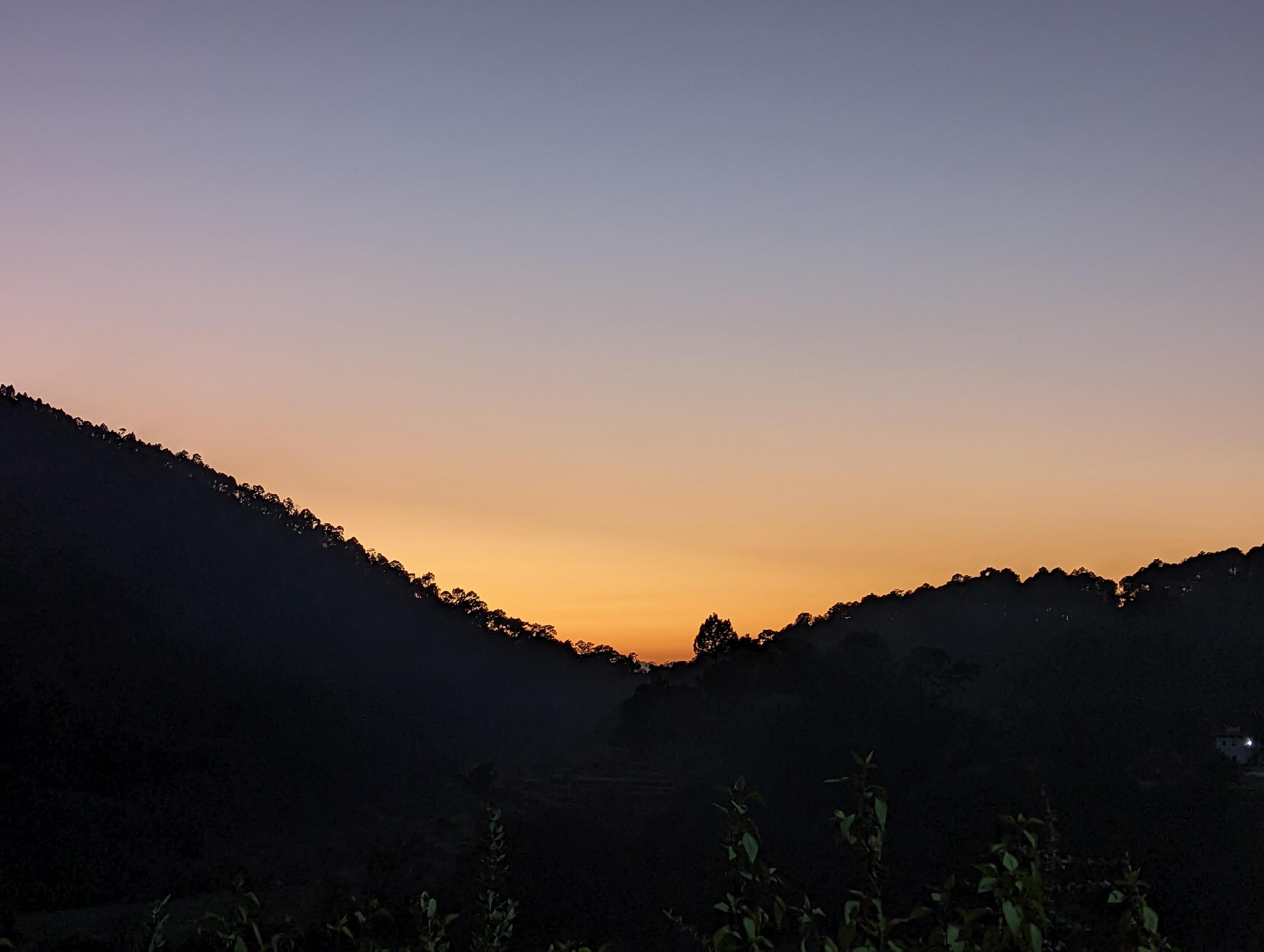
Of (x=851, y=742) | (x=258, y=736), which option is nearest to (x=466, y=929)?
(x=851, y=742)

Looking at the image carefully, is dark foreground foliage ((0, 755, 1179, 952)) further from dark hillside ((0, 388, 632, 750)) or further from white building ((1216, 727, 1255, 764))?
dark hillside ((0, 388, 632, 750))

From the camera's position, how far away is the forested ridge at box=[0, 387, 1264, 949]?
65562 mm

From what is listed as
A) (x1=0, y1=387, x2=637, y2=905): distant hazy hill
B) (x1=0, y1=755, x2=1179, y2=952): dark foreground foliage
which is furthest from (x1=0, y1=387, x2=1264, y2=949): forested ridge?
(x1=0, y1=755, x2=1179, y2=952): dark foreground foliage

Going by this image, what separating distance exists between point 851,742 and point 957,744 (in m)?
8.41

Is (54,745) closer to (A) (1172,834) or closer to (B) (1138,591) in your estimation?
(A) (1172,834)

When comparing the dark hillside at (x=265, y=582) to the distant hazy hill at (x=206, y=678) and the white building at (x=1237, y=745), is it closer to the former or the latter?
the distant hazy hill at (x=206, y=678)

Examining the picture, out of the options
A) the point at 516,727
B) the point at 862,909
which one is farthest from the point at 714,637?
the point at 862,909

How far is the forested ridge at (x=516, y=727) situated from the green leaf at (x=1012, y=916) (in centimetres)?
3793

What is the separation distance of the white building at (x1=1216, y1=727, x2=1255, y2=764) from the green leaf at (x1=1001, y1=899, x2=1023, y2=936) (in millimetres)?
89237

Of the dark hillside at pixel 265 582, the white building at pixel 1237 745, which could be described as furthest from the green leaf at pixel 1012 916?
the dark hillside at pixel 265 582

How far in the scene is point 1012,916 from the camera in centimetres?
679

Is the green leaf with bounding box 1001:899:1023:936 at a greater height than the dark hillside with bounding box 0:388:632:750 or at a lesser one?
lesser

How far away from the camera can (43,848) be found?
2857 inches

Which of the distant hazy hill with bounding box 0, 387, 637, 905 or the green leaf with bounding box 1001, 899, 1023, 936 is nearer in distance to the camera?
the green leaf with bounding box 1001, 899, 1023, 936
